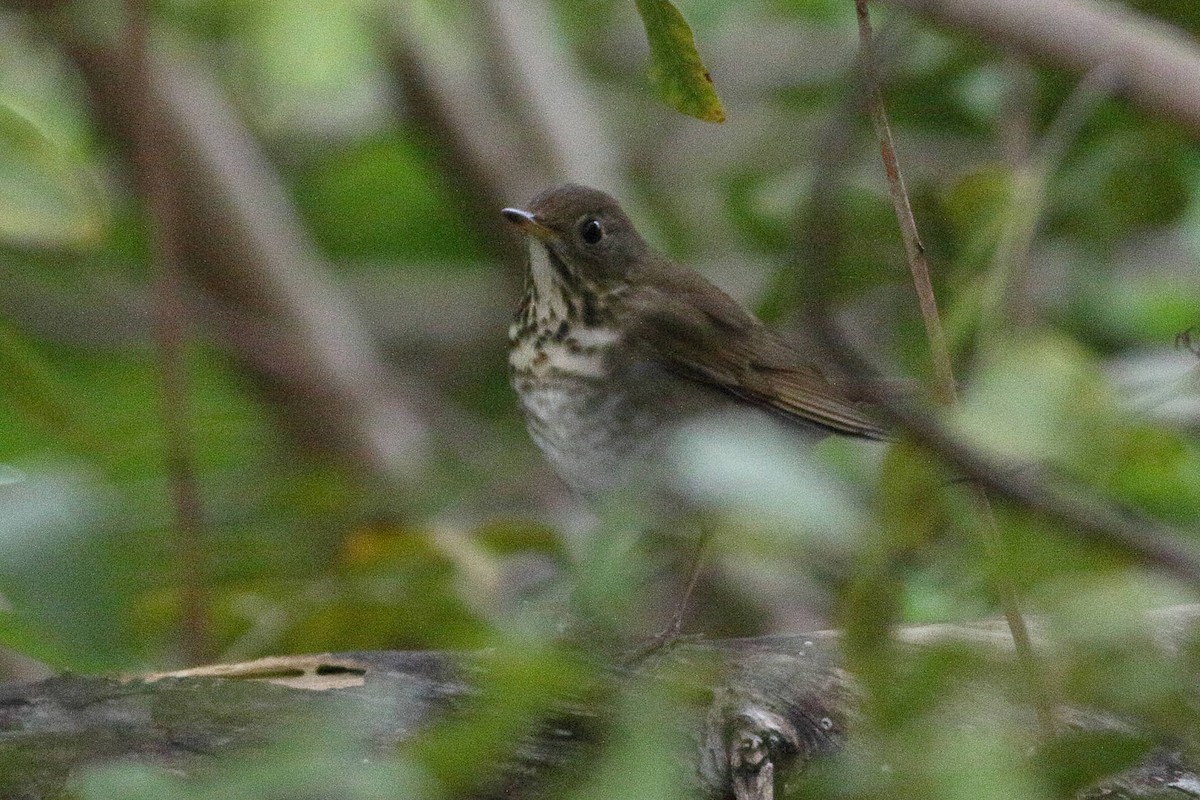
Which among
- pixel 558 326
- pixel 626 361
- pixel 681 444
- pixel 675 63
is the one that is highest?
pixel 558 326

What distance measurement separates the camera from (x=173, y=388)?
2.43m

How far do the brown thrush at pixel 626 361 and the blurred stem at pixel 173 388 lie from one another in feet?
1.89

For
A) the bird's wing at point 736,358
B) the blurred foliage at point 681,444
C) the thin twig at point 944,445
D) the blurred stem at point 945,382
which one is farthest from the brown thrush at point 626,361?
the thin twig at point 944,445

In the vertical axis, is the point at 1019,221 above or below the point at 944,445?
above

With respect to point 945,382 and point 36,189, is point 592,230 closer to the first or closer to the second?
point 36,189

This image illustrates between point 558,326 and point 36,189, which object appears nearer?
point 36,189

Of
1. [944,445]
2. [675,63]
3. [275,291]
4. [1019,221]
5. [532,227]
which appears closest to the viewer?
[944,445]

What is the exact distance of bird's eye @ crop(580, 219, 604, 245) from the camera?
3.04m

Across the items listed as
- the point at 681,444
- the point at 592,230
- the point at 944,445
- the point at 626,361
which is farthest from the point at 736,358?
the point at 944,445

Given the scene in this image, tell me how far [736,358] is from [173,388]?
2.94 ft

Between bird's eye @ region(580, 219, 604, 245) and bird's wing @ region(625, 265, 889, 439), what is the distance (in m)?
0.19

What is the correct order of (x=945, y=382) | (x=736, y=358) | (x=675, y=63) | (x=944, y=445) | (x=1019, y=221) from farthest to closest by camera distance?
(x=736, y=358), (x=1019, y=221), (x=675, y=63), (x=945, y=382), (x=944, y=445)

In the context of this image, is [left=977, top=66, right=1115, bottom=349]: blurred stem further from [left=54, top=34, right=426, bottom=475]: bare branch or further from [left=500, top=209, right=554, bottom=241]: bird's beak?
[left=54, top=34, right=426, bottom=475]: bare branch

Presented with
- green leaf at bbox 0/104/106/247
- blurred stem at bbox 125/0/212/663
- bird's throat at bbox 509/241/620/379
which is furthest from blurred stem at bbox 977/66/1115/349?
blurred stem at bbox 125/0/212/663
